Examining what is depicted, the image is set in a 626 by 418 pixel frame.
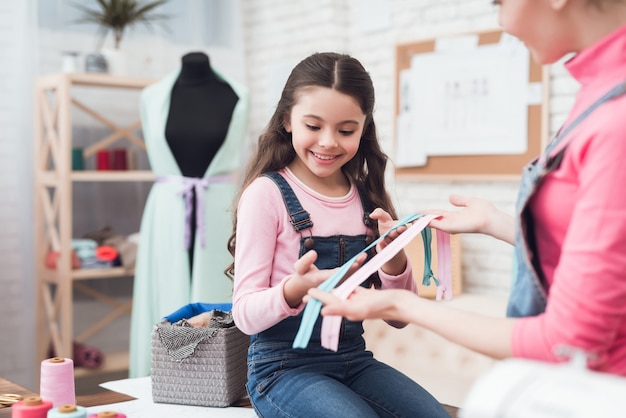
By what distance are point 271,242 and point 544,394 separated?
88 centimetres

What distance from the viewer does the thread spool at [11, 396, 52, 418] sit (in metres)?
1.65

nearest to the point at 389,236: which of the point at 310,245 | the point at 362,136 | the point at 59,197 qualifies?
the point at 310,245

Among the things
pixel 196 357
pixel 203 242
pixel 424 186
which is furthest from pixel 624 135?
pixel 424 186

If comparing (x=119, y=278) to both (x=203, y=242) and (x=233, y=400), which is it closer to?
(x=203, y=242)

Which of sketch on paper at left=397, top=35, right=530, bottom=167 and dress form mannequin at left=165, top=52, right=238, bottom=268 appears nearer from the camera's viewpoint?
dress form mannequin at left=165, top=52, right=238, bottom=268

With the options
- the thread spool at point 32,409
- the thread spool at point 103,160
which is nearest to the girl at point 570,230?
the thread spool at point 32,409

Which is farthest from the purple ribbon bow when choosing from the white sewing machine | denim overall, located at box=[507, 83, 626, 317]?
the white sewing machine

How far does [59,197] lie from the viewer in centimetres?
399

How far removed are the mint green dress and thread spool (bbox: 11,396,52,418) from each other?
1.82m

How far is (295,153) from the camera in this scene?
1964mm

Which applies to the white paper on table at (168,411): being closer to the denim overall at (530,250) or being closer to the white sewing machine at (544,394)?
the denim overall at (530,250)

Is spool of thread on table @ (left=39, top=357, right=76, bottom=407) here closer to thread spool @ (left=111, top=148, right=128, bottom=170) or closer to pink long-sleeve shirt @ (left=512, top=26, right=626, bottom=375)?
pink long-sleeve shirt @ (left=512, top=26, right=626, bottom=375)

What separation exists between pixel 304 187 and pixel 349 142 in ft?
0.50

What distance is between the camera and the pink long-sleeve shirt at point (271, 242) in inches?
65.5
